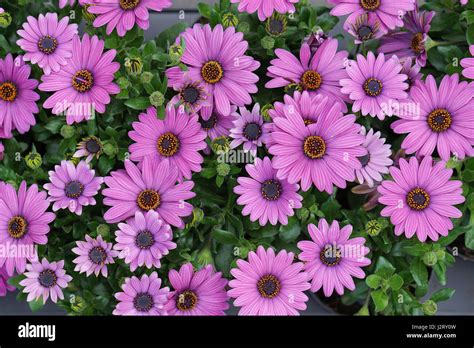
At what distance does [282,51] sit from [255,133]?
0.14 m

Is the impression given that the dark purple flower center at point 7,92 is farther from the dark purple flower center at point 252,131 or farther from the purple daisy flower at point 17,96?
the dark purple flower center at point 252,131

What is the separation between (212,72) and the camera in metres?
0.91

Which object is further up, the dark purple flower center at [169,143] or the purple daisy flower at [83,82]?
the purple daisy flower at [83,82]

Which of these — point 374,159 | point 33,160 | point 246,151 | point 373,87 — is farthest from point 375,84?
point 33,160

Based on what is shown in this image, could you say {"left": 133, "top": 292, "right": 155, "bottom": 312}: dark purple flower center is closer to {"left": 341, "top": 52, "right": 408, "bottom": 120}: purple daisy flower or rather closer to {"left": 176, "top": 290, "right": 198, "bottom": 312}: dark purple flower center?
{"left": 176, "top": 290, "right": 198, "bottom": 312}: dark purple flower center

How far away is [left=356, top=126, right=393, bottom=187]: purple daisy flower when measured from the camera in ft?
2.94

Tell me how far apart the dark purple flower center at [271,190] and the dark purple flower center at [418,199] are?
20cm

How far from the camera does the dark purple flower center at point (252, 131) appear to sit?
35.5 inches

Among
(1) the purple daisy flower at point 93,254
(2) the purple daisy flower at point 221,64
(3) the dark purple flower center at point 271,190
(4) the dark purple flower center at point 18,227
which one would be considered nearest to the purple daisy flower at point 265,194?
(3) the dark purple flower center at point 271,190

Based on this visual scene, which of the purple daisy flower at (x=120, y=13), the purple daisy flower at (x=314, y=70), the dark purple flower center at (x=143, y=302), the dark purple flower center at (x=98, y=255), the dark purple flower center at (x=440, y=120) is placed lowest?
the dark purple flower center at (x=143, y=302)

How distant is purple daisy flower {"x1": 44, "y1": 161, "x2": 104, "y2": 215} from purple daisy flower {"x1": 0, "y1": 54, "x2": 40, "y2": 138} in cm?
11

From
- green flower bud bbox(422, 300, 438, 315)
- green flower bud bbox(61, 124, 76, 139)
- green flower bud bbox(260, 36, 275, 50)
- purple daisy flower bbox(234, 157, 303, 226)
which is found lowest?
green flower bud bbox(422, 300, 438, 315)

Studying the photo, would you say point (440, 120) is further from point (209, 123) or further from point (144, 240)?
point (144, 240)

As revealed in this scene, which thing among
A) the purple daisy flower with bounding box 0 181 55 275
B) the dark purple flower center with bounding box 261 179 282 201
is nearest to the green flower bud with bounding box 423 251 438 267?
the dark purple flower center with bounding box 261 179 282 201
